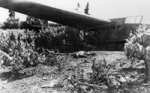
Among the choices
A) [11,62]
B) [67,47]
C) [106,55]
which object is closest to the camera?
[11,62]

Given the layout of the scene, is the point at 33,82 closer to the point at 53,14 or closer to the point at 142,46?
the point at 142,46

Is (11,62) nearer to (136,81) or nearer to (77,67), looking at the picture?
(77,67)

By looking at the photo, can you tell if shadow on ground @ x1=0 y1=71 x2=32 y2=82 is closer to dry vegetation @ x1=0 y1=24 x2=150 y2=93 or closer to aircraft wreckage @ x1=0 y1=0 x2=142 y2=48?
dry vegetation @ x1=0 y1=24 x2=150 y2=93

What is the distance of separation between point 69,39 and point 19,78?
460 centimetres

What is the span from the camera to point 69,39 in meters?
11.2

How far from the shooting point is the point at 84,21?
1033cm

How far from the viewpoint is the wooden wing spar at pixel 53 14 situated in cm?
820

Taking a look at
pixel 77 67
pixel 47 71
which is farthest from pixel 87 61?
pixel 47 71

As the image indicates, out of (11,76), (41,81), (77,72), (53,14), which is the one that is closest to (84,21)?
(53,14)

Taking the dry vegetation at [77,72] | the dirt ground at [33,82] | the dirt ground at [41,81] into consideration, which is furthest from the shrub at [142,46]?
the dirt ground at [33,82]

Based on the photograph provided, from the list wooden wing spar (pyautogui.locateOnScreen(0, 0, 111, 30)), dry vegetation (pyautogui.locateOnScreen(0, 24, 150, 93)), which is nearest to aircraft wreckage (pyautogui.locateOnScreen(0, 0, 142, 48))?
wooden wing spar (pyautogui.locateOnScreen(0, 0, 111, 30))

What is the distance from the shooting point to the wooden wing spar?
8195 mm

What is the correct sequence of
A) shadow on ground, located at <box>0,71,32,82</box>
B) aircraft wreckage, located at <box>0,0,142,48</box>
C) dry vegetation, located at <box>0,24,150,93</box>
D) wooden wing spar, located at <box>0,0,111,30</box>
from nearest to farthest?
dry vegetation, located at <box>0,24,150,93</box> → shadow on ground, located at <box>0,71,32,82</box> → wooden wing spar, located at <box>0,0,111,30</box> → aircraft wreckage, located at <box>0,0,142,48</box>

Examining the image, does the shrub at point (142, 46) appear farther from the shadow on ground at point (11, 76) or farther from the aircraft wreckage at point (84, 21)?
the aircraft wreckage at point (84, 21)
